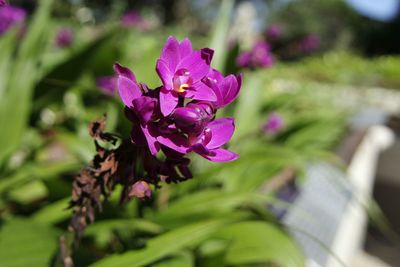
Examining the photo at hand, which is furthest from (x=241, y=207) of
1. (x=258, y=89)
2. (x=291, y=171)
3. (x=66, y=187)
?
(x=258, y=89)

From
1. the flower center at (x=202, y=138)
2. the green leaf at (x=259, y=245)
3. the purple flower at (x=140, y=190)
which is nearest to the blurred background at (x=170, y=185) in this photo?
the green leaf at (x=259, y=245)

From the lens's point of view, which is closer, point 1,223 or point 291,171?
point 1,223

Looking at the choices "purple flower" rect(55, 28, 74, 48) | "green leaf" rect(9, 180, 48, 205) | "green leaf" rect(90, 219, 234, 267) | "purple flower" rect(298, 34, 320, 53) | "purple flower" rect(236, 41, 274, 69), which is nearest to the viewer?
"green leaf" rect(90, 219, 234, 267)

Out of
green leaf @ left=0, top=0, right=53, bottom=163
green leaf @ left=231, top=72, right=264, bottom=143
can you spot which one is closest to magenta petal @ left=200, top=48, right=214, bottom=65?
green leaf @ left=0, top=0, right=53, bottom=163

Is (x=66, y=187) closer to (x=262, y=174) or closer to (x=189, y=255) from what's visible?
(x=189, y=255)

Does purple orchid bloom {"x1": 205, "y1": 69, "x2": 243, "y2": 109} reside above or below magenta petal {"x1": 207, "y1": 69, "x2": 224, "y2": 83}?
below

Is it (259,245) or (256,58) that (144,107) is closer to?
(259,245)

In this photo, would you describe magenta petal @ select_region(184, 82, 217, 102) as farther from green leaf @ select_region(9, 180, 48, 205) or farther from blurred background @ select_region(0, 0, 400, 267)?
green leaf @ select_region(9, 180, 48, 205)
